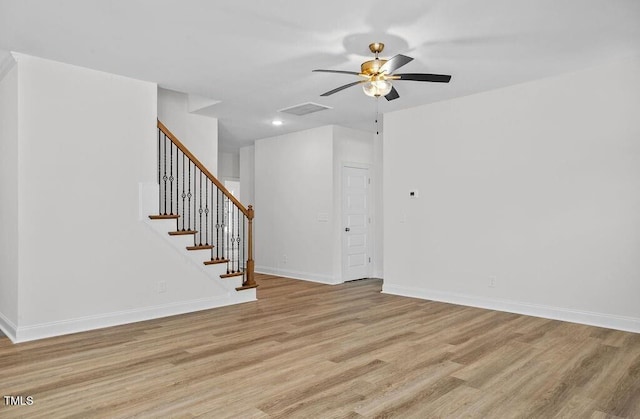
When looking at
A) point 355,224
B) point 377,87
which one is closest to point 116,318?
point 377,87

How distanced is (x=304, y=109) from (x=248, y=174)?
3319 mm

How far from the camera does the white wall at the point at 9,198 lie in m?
4.01

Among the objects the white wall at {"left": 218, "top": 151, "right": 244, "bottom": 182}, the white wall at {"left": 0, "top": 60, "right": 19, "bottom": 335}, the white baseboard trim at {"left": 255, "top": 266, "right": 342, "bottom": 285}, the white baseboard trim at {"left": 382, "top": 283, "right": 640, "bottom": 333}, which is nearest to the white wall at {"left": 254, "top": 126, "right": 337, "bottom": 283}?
the white baseboard trim at {"left": 255, "top": 266, "right": 342, "bottom": 285}

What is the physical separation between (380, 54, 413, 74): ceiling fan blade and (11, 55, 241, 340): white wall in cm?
277

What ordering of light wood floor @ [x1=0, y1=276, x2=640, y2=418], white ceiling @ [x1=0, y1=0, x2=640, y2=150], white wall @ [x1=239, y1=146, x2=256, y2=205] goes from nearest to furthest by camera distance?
light wood floor @ [x1=0, y1=276, x2=640, y2=418] → white ceiling @ [x1=0, y1=0, x2=640, y2=150] → white wall @ [x1=239, y1=146, x2=256, y2=205]

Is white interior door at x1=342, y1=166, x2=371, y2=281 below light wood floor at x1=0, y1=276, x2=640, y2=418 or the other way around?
the other way around

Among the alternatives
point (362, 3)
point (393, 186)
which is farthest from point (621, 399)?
point (393, 186)

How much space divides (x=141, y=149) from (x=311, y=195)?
10.9 feet

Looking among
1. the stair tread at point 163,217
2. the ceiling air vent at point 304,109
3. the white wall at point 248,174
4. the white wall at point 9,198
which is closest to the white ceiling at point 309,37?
the white wall at point 9,198

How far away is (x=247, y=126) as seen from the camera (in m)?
7.17

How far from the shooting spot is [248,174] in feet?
29.5

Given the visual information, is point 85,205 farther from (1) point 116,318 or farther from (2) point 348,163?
(2) point 348,163

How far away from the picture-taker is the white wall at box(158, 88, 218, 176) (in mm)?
5961

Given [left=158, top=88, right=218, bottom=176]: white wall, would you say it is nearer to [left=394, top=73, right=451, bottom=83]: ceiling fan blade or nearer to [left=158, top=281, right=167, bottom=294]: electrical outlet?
[left=158, top=281, right=167, bottom=294]: electrical outlet
